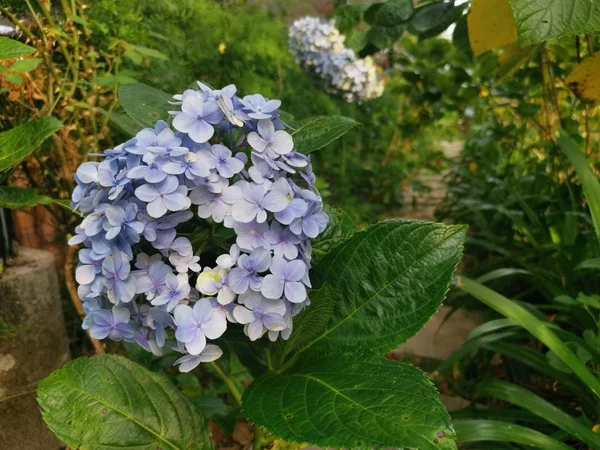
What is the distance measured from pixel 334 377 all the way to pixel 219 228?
1.05ft

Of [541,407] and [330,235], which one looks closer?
[330,235]

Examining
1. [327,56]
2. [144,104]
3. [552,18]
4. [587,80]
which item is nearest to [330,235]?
[144,104]

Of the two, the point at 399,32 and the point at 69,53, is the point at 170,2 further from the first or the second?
the point at 399,32

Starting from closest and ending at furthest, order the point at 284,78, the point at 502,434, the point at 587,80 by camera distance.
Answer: the point at 502,434, the point at 587,80, the point at 284,78

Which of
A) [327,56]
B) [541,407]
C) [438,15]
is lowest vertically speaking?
[541,407]

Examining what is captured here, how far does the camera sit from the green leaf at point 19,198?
41.7 inches

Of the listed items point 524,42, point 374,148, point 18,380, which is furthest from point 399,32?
point 374,148

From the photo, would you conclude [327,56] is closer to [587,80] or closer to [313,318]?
[587,80]

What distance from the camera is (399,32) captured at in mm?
1574

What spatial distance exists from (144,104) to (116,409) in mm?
568

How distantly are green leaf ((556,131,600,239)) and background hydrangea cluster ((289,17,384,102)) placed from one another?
1368 millimetres

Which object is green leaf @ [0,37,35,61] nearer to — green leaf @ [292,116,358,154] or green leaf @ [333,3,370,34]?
green leaf @ [292,116,358,154]

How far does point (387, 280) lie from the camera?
962mm

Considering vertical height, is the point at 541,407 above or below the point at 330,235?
below
